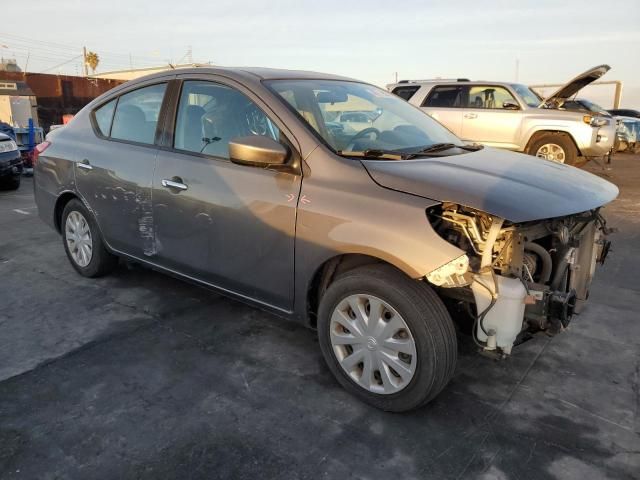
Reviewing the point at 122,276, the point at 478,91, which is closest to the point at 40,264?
the point at 122,276

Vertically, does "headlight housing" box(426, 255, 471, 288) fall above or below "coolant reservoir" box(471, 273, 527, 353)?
above

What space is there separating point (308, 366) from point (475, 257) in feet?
4.14

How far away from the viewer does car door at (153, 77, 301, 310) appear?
118 inches

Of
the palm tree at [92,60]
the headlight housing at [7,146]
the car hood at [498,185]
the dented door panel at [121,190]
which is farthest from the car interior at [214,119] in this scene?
the palm tree at [92,60]

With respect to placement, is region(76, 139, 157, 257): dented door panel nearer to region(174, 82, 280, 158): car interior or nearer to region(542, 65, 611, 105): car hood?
region(174, 82, 280, 158): car interior

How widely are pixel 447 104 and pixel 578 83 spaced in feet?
8.68

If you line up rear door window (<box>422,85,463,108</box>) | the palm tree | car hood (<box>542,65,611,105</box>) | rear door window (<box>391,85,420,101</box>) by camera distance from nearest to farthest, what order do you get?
car hood (<box>542,65,611,105</box>) → rear door window (<box>422,85,463,108</box>) → rear door window (<box>391,85,420,101</box>) → the palm tree

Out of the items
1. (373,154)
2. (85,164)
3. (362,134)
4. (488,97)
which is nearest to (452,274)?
(373,154)

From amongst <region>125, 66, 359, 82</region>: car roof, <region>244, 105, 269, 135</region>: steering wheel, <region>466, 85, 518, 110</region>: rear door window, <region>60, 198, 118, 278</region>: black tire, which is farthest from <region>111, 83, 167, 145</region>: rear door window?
<region>466, 85, 518, 110</region>: rear door window

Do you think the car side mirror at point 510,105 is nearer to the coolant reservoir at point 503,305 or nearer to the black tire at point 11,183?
the coolant reservoir at point 503,305

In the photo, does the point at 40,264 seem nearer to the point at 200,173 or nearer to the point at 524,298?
the point at 200,173

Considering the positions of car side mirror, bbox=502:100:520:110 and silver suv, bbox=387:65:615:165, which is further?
car side mirror, bbox=502:100:520:110

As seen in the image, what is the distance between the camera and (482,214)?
250 centimetres

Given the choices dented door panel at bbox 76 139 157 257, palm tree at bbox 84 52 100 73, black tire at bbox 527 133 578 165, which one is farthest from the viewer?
palm tree at bbox 84 52 100 73
